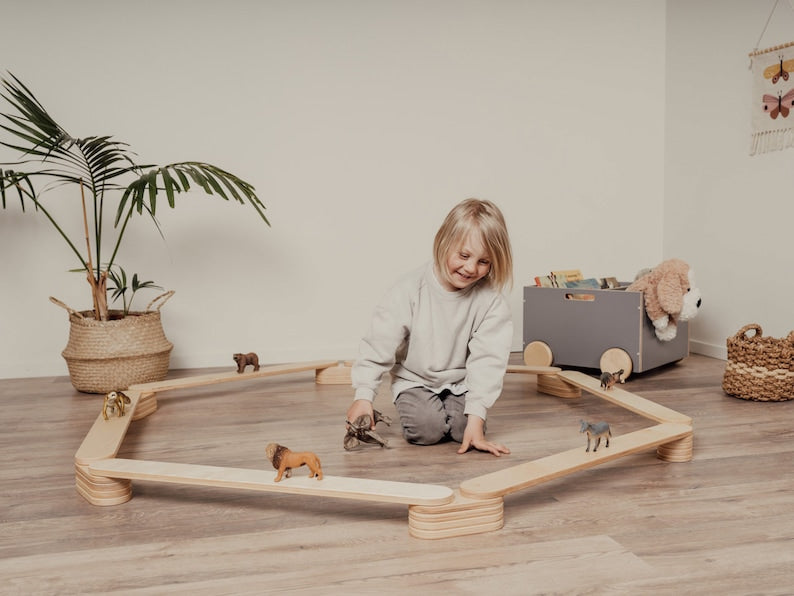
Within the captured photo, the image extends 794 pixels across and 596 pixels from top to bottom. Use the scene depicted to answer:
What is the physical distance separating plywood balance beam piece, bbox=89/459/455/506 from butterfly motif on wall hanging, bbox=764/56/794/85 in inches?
84.4

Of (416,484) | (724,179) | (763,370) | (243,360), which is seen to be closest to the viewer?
(416,484)

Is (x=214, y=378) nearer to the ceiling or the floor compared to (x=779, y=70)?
nearer to the floor

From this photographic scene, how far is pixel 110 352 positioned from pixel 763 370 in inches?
81.3

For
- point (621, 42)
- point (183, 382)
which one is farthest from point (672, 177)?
point (183, 382)

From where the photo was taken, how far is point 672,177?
310 centimetres

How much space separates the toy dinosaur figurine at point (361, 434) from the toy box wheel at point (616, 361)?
1.07 meters

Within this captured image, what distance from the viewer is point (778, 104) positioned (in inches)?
97.8

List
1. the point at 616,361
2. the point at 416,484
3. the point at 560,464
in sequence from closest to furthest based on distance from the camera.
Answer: the point at 416,484
the point at 560,464
the point at 616,361

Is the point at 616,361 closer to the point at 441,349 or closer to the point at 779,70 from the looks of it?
the point at 441,349

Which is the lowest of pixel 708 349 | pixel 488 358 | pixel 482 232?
pixel 708 349

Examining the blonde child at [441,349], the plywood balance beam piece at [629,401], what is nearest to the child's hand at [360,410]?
the blonde child at [441,349]

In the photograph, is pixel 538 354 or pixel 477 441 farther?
pixel 538 354

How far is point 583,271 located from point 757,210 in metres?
0.76

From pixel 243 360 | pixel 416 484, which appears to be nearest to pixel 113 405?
pixel 243 360
